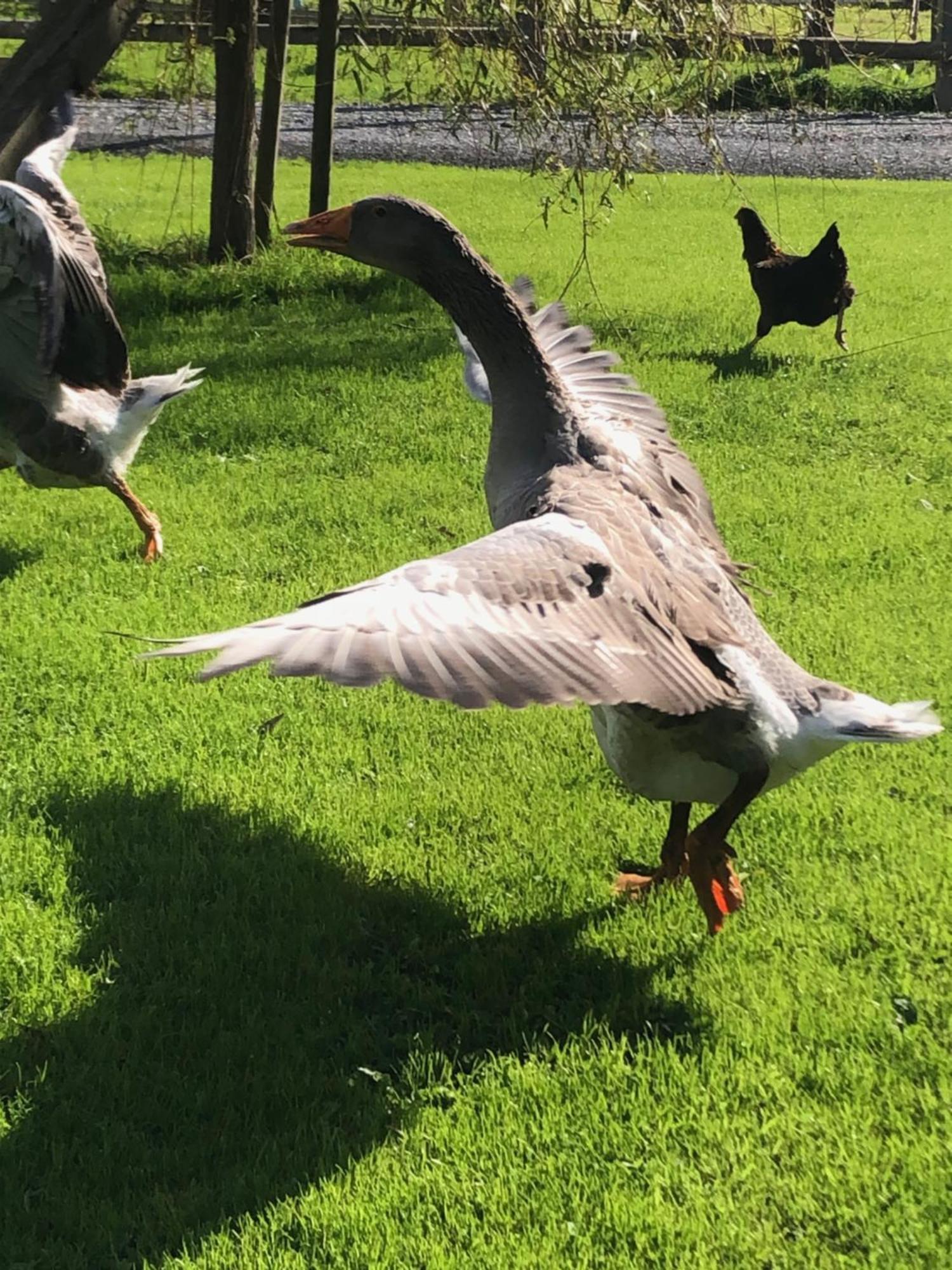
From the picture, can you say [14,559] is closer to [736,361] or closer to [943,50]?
[736,361]

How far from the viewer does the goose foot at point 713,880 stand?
341 centimetres

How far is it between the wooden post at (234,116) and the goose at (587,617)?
7090 mm

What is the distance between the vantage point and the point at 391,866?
12.8 feet

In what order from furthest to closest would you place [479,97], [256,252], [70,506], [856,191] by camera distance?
[856,191], [256,252], [479,97], [70,506]

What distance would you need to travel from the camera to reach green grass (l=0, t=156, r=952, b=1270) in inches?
107

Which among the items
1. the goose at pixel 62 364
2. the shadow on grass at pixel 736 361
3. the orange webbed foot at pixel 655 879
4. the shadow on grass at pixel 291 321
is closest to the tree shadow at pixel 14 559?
the goose at pixel 62 364

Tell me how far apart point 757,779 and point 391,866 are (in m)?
1.24

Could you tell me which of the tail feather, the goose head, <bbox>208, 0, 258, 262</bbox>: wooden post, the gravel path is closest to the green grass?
the tail feather

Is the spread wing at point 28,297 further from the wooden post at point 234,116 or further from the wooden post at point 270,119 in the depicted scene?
the wooden post at point 270,119

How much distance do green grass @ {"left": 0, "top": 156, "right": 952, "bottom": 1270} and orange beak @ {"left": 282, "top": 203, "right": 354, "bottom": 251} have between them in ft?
5.60

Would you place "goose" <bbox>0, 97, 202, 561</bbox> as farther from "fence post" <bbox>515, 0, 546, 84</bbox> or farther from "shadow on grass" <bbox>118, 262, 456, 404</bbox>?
"fence post" <bbox>515, 0, 546, 84</bbox>

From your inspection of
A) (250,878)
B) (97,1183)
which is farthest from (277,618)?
(250,878)

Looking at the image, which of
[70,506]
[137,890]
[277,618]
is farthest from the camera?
[70,506]

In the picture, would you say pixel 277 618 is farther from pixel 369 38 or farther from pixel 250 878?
pixel 369 38
